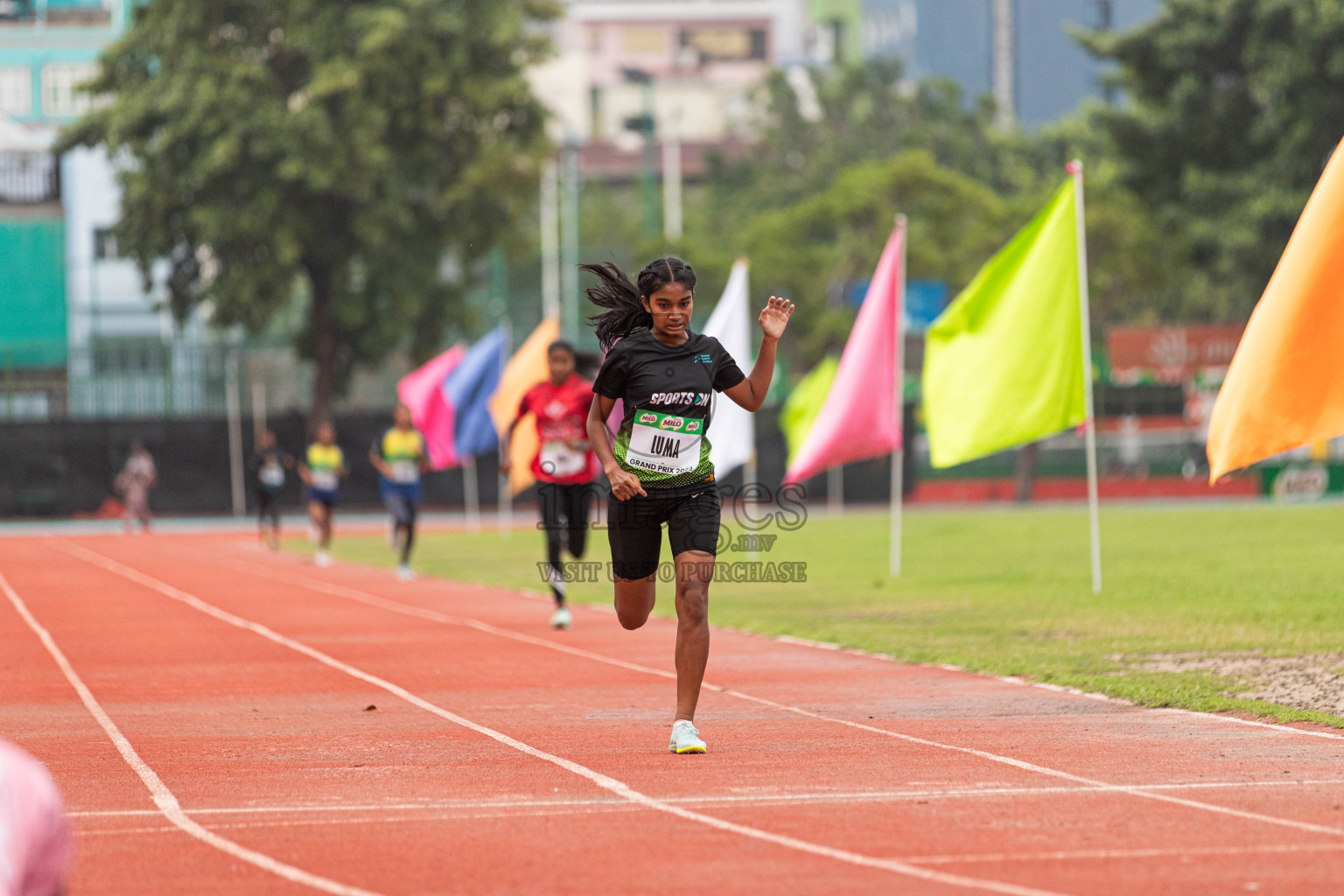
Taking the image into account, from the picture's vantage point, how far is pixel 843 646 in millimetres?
13078

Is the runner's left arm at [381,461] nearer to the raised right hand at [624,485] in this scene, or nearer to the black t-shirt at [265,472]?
the black t-shirt at [265,472]

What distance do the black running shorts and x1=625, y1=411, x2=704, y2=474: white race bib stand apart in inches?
4.5

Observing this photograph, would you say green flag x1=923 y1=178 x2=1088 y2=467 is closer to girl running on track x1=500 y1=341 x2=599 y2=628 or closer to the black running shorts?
girl running on track x1=500 y1=341 x2=599 y2=628

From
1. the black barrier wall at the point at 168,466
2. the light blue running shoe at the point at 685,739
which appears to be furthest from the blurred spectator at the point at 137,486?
the light blue running shoe at the point at 685,739

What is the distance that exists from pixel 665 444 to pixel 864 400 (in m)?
11.4

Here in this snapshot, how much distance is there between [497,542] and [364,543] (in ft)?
7.35

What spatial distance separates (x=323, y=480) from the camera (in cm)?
2595

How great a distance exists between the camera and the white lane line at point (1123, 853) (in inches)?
226

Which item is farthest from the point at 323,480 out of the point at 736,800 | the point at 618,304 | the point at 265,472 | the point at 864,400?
the point at 736,800

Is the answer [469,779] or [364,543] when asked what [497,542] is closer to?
[364,543]

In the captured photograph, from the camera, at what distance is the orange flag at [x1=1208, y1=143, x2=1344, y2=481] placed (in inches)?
352

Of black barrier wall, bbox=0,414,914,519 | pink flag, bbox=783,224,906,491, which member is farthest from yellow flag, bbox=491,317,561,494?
black barrier wall, bbox=0,414,914,519

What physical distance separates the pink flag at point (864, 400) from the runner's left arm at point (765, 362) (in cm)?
1057

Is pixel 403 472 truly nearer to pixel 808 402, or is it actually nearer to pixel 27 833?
pixel 808 402
